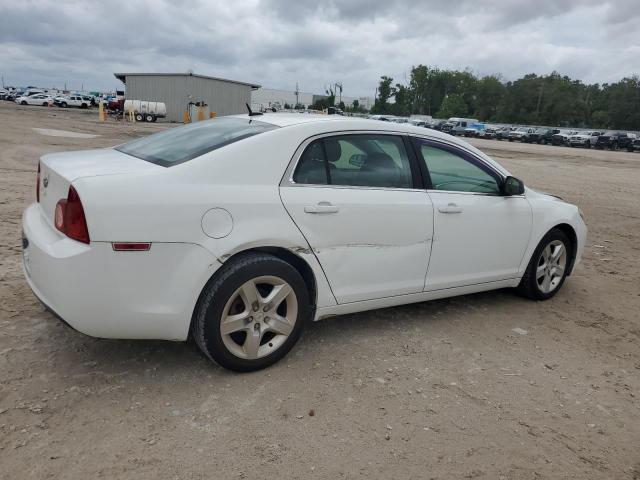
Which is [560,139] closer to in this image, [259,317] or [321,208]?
[321,208]

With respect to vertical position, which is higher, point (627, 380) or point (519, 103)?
point (519, 103)

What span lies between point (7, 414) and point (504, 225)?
3.65 m

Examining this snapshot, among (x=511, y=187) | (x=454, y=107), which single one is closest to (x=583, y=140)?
(x=511, y=187)

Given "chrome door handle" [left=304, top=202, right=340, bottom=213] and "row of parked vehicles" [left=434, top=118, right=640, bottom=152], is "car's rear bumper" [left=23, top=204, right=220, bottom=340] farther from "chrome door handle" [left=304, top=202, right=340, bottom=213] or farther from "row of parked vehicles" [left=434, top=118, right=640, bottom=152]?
"row of parked vehicles" [left=434, top=118, right=640, bottom=152]

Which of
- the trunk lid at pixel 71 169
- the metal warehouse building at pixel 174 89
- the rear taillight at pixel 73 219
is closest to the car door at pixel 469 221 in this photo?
the trunk lid at pixel 71 169

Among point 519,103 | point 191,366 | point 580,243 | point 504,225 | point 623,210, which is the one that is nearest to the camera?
point 191,366

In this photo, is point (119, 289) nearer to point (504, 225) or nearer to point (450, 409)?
point (450, 409)

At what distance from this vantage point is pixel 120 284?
276cm

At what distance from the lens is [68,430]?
2.61 meters

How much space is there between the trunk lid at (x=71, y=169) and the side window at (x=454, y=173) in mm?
2016

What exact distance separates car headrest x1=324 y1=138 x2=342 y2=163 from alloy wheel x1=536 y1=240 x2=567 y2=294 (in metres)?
2.34

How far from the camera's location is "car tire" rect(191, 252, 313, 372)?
3.00 m

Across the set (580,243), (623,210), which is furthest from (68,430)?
(623,210)

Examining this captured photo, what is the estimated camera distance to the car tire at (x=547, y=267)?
4762 millimetres
